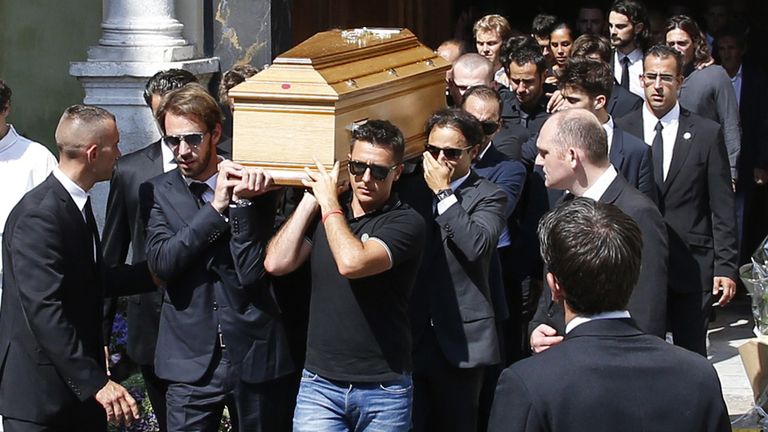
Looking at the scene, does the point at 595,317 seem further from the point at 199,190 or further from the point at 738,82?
the point at 738,82

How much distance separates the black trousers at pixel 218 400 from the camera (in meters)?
5.16

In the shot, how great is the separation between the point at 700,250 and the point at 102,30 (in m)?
3.82

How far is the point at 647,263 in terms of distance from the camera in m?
4.76

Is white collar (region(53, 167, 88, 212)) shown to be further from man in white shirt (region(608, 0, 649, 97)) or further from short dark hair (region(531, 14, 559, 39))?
short dark hair (region(531, 14, 559, 39))

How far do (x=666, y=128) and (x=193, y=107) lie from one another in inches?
103

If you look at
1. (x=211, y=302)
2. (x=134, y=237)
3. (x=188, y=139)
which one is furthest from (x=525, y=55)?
(x=211, y=302)

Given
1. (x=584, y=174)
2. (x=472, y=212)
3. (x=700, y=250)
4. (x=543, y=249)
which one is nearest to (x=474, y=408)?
(x=472, y=212)

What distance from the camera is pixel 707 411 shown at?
3283 millimetres

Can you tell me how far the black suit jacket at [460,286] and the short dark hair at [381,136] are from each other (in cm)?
55

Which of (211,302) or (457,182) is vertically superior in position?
(457,182)

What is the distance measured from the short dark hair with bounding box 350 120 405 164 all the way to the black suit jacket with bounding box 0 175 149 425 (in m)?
1.11

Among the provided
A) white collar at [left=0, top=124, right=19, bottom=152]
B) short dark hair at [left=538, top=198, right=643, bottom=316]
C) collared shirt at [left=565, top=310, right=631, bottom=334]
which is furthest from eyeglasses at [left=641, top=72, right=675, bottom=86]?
collared shirt at [left=565, top=310, right=631, bottom=334]

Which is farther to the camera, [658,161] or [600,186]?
Answer: [658,161]

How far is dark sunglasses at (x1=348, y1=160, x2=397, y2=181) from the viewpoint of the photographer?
4863mm
